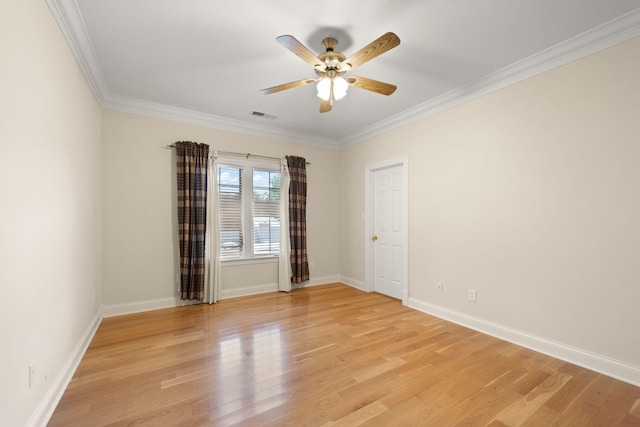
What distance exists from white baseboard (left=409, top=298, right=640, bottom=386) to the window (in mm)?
2821

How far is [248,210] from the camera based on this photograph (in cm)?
460

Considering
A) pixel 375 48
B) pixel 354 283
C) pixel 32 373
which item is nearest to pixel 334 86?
pixel 375 48

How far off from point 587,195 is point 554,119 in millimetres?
756

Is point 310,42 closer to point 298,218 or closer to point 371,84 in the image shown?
point 371,84

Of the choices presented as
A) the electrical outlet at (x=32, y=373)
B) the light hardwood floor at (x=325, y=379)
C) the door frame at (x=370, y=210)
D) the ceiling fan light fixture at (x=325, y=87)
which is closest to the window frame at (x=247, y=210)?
the light hardwood floor at (x=325, y=379)

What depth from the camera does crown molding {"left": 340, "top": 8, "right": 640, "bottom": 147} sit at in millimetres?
2182

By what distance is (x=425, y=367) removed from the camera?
2.35m

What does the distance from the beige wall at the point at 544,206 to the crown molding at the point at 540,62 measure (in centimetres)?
7

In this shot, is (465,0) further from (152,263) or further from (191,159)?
(152,263)

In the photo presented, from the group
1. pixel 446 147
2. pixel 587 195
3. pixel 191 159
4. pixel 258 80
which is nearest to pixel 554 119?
pixel 587 195

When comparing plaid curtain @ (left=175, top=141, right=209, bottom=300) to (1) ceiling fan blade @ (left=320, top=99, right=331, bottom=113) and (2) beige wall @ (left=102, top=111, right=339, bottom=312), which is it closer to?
(2) beige wall @ (left=102, top=111, right=339, bottom=312)

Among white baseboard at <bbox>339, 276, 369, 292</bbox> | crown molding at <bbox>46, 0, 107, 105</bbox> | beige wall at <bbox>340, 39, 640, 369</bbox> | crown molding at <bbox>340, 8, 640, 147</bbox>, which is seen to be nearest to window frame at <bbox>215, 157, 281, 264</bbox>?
white baseboard at <bbox>339, 276, 369, 292</bbox>

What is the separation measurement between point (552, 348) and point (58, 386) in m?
3.98

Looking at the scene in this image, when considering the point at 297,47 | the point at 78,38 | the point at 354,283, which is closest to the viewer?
the point at 297,47
